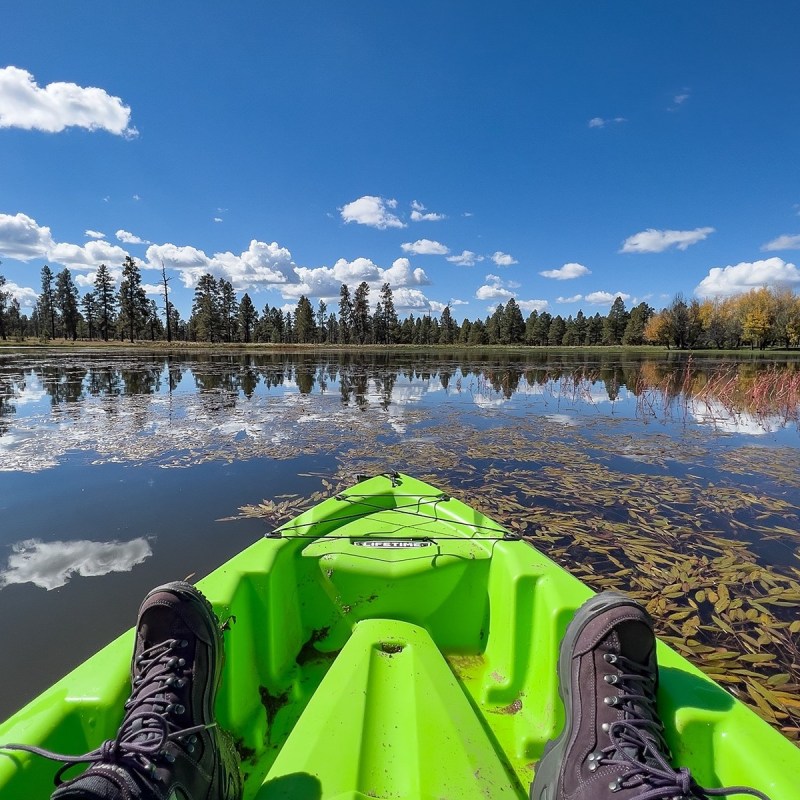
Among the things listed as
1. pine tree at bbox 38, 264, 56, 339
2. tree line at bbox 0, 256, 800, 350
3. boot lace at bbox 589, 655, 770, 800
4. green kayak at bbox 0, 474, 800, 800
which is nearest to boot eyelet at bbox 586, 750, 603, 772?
boot lace at bbox 589, 655, 770, 800

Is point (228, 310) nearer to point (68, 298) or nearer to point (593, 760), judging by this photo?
point (68, 298)

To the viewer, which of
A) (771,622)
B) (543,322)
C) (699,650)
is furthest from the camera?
(543,322)

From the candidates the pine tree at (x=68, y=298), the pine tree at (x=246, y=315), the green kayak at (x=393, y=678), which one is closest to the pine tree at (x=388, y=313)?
the pine tree at (x=246, y=315)

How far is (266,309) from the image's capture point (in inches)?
3548

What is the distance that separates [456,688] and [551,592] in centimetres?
67

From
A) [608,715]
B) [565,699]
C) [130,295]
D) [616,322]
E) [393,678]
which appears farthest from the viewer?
[616,322]

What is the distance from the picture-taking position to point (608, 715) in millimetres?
1472

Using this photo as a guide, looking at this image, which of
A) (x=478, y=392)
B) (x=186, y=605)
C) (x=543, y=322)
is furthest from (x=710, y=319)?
(x=186, y=605)

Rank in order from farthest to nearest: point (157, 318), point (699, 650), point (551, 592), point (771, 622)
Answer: point (157, 318)
point (771, 622)
point (699, 650)
point (551, 592)

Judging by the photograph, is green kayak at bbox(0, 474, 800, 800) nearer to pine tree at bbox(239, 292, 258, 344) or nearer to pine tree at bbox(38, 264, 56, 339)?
pine tree at bbox(239, 292, 258, 344)

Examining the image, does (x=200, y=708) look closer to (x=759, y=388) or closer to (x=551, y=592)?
(x=551, y=592)

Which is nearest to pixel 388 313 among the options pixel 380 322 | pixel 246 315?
pixel 380 322

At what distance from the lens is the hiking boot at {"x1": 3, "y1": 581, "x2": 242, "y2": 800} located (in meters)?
1.19

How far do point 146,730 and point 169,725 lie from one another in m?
0.07
